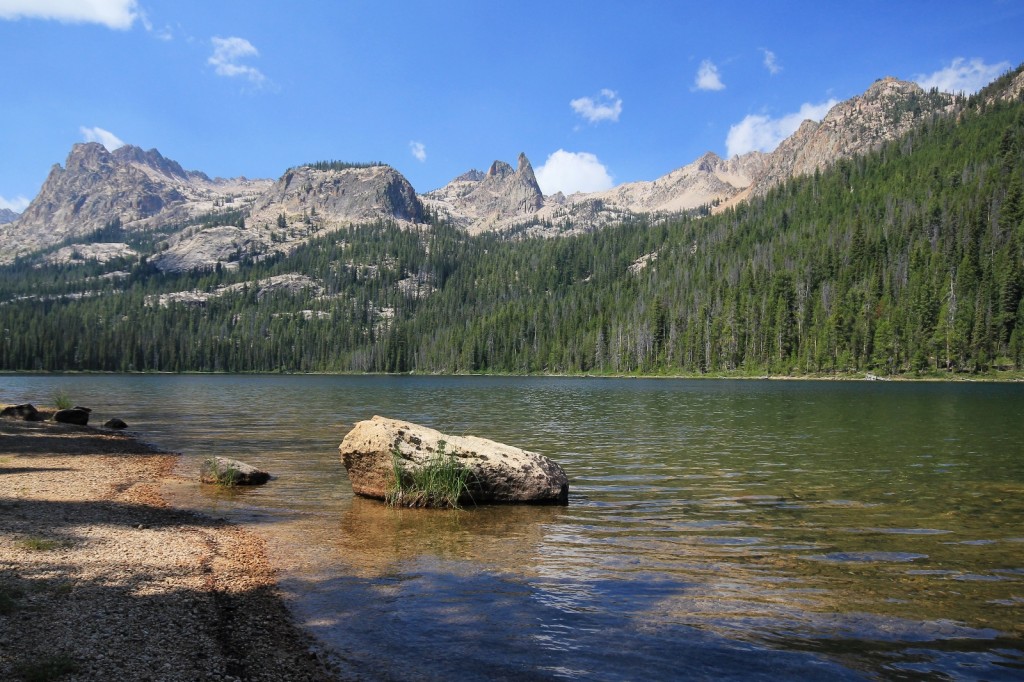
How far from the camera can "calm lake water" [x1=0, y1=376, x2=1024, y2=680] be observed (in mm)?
8328

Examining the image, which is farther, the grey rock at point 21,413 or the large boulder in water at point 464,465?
the grey rock at point 21,413

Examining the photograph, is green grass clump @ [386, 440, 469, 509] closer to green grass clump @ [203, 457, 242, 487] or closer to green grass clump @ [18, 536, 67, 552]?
green grass clump @ [203, 457, 242, 487]

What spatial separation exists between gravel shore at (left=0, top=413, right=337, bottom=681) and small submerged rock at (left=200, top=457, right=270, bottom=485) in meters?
3.50

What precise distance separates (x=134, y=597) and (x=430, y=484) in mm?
10057

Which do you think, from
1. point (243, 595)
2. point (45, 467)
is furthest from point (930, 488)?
point (45, 467)

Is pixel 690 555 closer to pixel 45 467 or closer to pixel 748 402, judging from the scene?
pixel 45 467

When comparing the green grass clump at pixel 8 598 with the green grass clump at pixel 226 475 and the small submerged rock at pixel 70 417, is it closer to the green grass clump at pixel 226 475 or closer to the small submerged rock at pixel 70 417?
the green grass clump at pixel 226 475

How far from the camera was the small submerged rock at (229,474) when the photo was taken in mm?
22219

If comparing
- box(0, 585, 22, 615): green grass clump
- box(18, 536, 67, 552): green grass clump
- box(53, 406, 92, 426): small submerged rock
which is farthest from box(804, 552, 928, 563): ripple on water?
box(53, 406, 92, 426): small submerged rock

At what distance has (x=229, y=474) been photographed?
2214 centimetres

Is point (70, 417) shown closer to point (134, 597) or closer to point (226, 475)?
point (226, 475)

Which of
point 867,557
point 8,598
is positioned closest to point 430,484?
point 8,598

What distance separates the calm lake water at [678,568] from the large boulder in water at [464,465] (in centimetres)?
91

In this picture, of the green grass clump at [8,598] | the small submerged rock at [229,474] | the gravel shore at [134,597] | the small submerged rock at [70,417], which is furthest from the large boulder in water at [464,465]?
the small submerged rock at [70,417]
